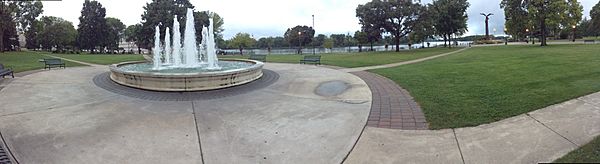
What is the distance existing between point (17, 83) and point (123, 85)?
4135 mm

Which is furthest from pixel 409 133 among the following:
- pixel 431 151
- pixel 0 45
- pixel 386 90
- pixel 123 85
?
pixel 0 45

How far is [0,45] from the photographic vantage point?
40812 mm

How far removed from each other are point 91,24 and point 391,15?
50.7 m

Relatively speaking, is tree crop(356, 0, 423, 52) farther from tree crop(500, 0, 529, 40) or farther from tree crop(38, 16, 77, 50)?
tree crop(38, 16, 77, 50)

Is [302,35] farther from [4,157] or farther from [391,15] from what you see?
[4,157]

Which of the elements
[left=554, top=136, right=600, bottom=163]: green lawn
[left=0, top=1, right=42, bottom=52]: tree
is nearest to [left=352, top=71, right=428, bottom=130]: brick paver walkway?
[left=554, top=136, right=600, bottom=163]: green lawn

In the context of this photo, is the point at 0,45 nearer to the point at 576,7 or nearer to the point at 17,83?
the point at 17,83

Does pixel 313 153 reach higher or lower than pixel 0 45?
lower

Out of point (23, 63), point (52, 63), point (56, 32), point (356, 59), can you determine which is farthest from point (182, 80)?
point (56, 32)

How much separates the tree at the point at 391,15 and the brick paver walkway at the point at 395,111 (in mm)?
32707

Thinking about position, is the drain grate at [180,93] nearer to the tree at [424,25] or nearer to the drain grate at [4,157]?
the drain grate at [4,157]

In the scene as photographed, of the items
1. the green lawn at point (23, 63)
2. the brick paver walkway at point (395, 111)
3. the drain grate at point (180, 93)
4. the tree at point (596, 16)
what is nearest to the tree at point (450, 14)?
the brick paver walkway at point (395, 111)

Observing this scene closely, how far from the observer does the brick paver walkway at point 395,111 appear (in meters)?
6.31

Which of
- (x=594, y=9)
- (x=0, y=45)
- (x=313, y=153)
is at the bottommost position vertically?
(x=313, y=153)
